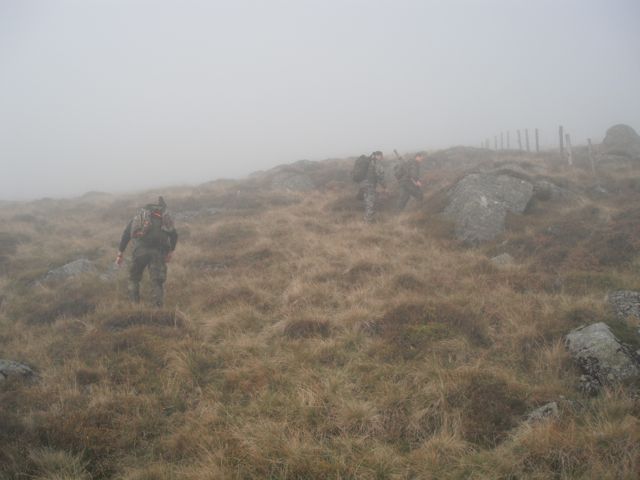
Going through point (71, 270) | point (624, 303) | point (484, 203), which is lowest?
point (624, 303)

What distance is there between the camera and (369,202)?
14.1m

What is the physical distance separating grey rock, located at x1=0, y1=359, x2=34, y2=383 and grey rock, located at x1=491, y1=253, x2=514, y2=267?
8954mm

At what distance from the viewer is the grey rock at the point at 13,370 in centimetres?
544

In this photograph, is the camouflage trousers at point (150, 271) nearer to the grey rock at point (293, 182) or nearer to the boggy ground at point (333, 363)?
the boggy ground at point (333, 363)

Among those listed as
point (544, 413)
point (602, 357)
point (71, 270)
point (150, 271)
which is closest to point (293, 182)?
point (71, 270)

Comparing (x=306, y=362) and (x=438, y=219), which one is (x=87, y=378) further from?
(x=438, y=219)

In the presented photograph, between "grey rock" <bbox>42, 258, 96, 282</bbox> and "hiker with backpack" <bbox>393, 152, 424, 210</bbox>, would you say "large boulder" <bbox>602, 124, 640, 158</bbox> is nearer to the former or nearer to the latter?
"hiker with backpack" <bbox>393, 152, 424, 210</bbox>

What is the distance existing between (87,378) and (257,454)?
10.4 ft

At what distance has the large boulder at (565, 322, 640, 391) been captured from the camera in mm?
4430

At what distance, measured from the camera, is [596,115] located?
9344cm

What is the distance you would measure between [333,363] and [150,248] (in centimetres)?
546

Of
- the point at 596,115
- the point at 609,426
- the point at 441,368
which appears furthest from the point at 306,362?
the point at 596,115

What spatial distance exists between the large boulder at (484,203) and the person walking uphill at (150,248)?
25.9 ft

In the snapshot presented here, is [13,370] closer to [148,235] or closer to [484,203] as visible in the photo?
[148,235]
